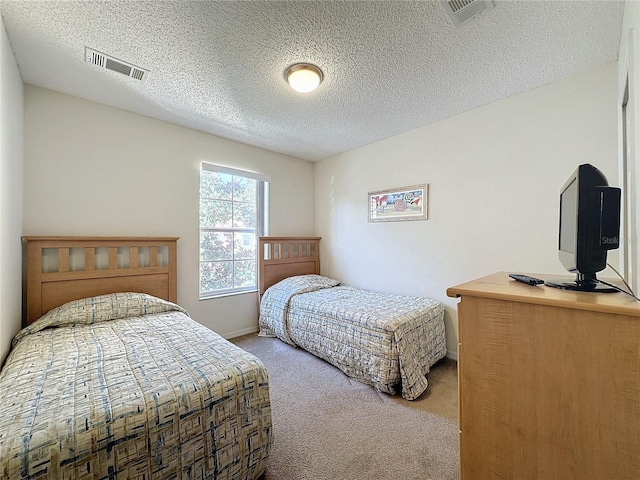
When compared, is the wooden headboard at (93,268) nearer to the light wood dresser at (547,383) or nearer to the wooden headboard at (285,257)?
the wooden headboard at (285,257)

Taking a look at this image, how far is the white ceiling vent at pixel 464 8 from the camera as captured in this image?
1.33 m

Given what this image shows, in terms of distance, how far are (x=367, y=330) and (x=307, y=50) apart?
2032mm

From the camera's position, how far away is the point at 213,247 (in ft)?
10.1

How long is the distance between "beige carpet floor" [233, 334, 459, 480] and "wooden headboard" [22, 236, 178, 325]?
4.68 ft

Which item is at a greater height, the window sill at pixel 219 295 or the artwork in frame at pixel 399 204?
the artwork in frame at pixel 399 204

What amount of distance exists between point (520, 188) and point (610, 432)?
6.25ft

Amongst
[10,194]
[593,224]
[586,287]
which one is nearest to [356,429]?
[586,287]

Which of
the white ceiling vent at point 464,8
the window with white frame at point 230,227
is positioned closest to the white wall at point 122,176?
the window with white frame at point 230,227

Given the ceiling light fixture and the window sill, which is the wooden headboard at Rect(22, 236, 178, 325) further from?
the ceiling light fixture

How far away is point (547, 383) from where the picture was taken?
87 cm

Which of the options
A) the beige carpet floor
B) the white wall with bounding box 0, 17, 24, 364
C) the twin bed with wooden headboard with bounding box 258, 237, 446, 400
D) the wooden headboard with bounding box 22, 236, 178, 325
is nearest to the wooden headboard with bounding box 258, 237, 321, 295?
the twin bed with wooden headboard with bounding box 258, 237, 446, 400

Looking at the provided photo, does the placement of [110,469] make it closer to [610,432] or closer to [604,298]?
[610,432]

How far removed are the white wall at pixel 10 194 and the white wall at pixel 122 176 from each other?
0.18m

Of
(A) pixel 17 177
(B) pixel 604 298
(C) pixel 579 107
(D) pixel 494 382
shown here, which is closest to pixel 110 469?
(D) pixel 494 382
